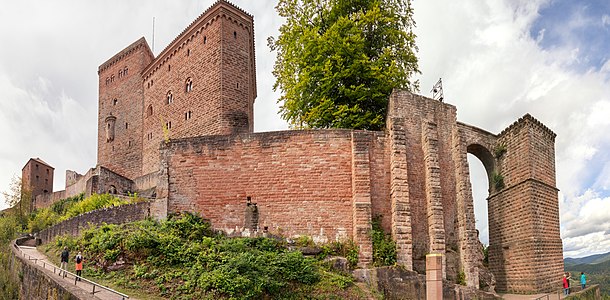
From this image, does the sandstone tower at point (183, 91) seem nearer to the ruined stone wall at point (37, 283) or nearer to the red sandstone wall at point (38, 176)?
the ruined stone wall at point (37, 283)

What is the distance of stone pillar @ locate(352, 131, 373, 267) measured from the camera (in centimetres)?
1522

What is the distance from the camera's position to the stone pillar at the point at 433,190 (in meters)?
16.1

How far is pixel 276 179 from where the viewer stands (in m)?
16.2

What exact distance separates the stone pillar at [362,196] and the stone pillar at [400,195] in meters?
0.84

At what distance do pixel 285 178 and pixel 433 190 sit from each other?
4746mm

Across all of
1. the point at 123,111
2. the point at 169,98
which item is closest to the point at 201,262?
the point at 169,98

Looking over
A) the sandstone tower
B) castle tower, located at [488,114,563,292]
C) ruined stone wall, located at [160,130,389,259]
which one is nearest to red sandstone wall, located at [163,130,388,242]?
ruined stone wall, located at [160,130,389,259]

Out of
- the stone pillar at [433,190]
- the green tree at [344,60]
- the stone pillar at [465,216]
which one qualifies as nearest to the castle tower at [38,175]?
the green tree at [344,60]

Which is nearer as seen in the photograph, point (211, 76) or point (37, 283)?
point (37, 283)

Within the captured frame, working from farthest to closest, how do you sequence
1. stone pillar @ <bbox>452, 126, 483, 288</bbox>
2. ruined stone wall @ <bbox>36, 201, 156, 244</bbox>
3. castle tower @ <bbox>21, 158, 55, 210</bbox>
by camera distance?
castle tower @ <bbox>21, 158, 55, 210</bbox>
ruined stone wall @ <bbox>36, 201, 156, 244</bbox>
stone pillar @ <bbox>452, 126, 483, 288</bbox>

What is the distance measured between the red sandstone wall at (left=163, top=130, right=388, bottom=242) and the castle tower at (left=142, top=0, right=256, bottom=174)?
29.1 feet

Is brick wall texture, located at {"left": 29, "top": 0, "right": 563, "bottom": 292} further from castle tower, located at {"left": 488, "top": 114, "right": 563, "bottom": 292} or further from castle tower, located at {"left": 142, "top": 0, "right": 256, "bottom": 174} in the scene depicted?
castle tower, located at {"left": 142, "top": 0, "right": 256, "bottom": 174}

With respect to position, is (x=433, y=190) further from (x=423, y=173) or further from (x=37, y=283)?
(x=37, y=283)

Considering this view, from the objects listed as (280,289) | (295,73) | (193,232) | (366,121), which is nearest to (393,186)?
(366,121)
